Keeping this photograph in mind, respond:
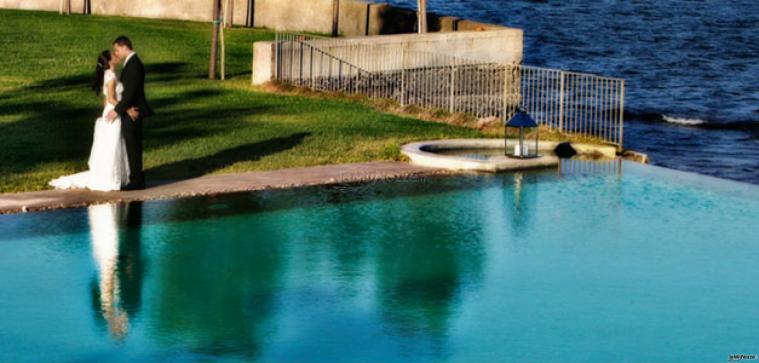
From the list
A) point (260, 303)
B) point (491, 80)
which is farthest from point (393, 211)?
point (491, 80)

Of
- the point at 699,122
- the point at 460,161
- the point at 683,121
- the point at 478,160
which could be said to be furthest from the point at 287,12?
the point at 460,161

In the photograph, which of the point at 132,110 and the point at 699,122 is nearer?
the point at 132,110

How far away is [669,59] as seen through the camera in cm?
6297

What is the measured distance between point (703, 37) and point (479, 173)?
51.0m

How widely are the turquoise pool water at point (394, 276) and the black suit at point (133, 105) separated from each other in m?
0.69

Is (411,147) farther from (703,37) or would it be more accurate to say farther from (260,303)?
(703,37)

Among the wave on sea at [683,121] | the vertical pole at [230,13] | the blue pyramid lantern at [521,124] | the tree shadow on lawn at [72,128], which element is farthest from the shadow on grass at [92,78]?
the wave on sea at [683,121]

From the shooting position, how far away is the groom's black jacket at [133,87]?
67.1ft

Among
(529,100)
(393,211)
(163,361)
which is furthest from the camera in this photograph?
(529,100)

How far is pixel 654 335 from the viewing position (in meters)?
14.8

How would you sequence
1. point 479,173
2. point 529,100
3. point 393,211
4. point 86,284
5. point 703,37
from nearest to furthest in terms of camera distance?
point 86,284, point 393,211, point 479,173, point 529,100, point 703,37

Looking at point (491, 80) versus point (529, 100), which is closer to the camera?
point (491, 80)

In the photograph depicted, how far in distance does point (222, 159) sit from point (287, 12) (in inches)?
919

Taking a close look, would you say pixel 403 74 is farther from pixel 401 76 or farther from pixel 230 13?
pixel 230 13
